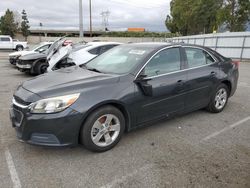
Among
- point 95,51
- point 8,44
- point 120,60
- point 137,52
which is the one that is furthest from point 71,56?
point 8,44

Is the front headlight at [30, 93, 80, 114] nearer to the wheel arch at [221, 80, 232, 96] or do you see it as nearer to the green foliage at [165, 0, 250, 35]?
the wheel arch at [221, 80, 232, 96]

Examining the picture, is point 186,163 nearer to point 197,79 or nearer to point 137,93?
point 137,93

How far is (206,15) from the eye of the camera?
33.2 metres

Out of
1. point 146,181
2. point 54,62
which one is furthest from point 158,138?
point 54,62

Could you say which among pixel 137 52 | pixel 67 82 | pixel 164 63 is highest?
pixel 137 52

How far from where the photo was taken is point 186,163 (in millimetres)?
2920

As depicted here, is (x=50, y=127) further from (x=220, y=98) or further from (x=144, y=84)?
(x=220, y=98)

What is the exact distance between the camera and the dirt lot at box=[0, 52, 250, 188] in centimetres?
256

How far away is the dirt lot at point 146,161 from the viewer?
8.41 feet

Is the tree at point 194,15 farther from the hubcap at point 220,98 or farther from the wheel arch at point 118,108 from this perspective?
the wheel arch at point 118,108

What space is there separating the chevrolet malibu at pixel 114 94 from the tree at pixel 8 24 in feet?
175

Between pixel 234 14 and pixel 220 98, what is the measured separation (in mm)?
22122

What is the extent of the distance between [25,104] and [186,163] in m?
2.23

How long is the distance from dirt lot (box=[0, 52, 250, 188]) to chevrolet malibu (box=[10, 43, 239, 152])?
29cm
